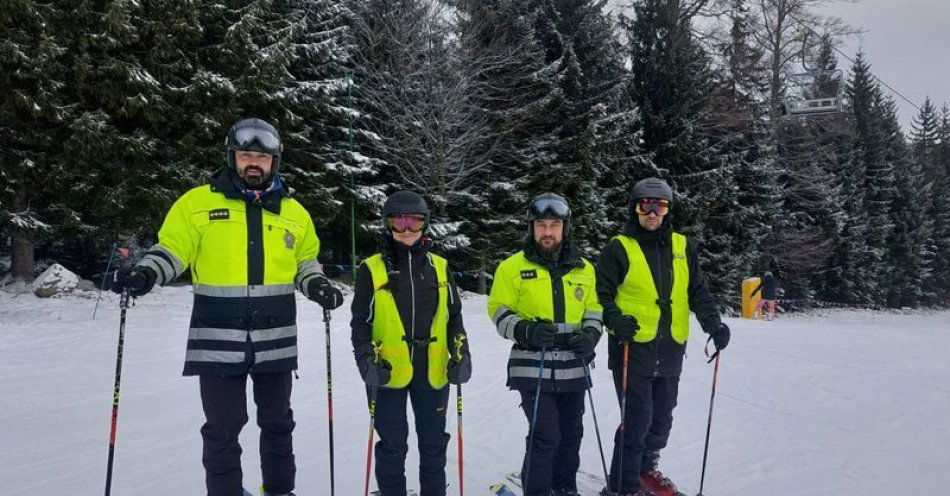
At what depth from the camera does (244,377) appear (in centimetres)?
317

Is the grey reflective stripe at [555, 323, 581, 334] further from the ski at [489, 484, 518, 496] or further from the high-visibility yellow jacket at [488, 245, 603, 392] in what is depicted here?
the ski at [489, 484, 518, 496]

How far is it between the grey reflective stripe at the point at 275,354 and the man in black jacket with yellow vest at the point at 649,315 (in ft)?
6.09

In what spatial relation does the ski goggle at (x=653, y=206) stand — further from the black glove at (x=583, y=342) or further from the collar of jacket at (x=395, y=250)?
the collar of jacket at (x=395, y=250)

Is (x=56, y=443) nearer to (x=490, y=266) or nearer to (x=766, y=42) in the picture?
(x=490, y=266)

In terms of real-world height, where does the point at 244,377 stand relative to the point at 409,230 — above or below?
below

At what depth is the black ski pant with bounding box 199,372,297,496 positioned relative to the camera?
9.96 ft

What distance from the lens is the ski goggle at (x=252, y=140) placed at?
322 centimetres

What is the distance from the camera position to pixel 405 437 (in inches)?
136

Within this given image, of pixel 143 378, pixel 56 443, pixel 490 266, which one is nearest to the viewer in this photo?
pixel 56 443

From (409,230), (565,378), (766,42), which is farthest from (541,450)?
(766,42)

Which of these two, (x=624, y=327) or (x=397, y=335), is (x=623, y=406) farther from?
(x=397, y=335)

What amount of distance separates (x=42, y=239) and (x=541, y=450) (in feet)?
42.8

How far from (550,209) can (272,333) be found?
5.78 ft

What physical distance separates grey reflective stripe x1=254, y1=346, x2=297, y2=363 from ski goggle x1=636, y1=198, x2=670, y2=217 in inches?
92.9
